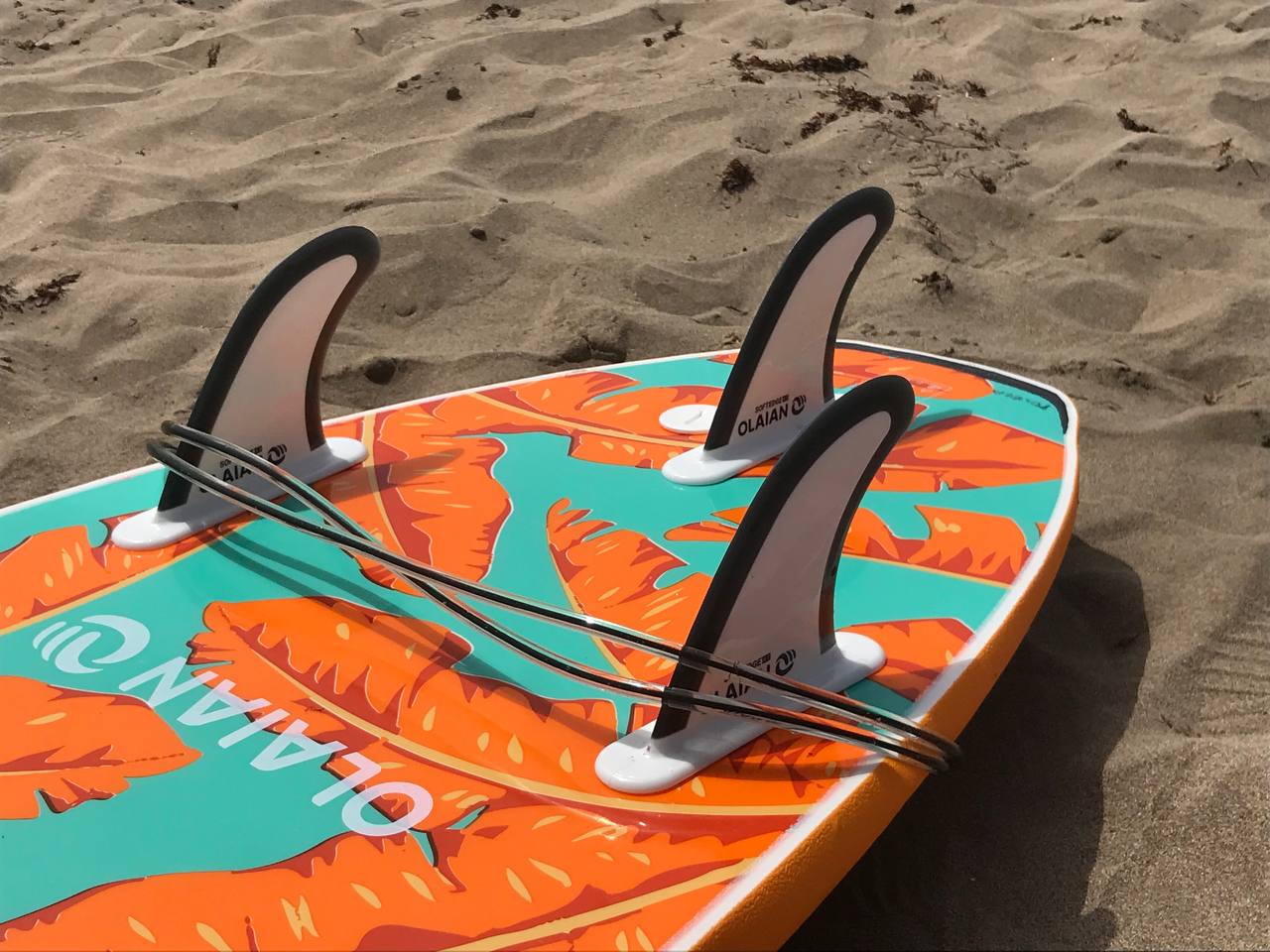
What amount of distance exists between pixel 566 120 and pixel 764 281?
0.86m

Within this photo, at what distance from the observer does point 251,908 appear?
0.85 m

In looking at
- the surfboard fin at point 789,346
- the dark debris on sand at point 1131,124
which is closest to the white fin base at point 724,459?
the surfboard fin at point 789,346

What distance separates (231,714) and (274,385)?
1.55ft

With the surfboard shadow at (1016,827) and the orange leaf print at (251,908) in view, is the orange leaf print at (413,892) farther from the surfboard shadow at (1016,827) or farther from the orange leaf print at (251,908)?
the surfboard shadow at (1016,827)

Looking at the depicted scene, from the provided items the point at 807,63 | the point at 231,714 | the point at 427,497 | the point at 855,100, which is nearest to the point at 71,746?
the point at 231,714

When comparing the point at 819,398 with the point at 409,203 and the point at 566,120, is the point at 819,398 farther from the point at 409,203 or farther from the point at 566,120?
the point at 566,120

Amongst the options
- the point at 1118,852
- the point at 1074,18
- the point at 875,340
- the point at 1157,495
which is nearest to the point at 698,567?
the point at 1118,852

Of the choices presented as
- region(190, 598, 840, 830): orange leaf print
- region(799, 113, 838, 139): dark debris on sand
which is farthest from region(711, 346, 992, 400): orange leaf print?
region(799, 113, 838, 139): dark debris on sand

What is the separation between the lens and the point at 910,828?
1.21 metres

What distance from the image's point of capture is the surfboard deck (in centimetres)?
86

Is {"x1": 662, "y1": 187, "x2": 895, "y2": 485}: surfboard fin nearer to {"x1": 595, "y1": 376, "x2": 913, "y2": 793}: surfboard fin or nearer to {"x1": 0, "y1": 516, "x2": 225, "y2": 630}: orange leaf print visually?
{"x1": 595, "y1": 376, "x2": 913, "y2": 793}: surfboard fin

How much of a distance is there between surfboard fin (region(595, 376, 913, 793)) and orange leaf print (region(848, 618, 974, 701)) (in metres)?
0.11

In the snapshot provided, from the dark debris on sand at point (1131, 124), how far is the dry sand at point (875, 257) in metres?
0.07

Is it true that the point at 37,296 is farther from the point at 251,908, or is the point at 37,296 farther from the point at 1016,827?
the point at 1016,827
